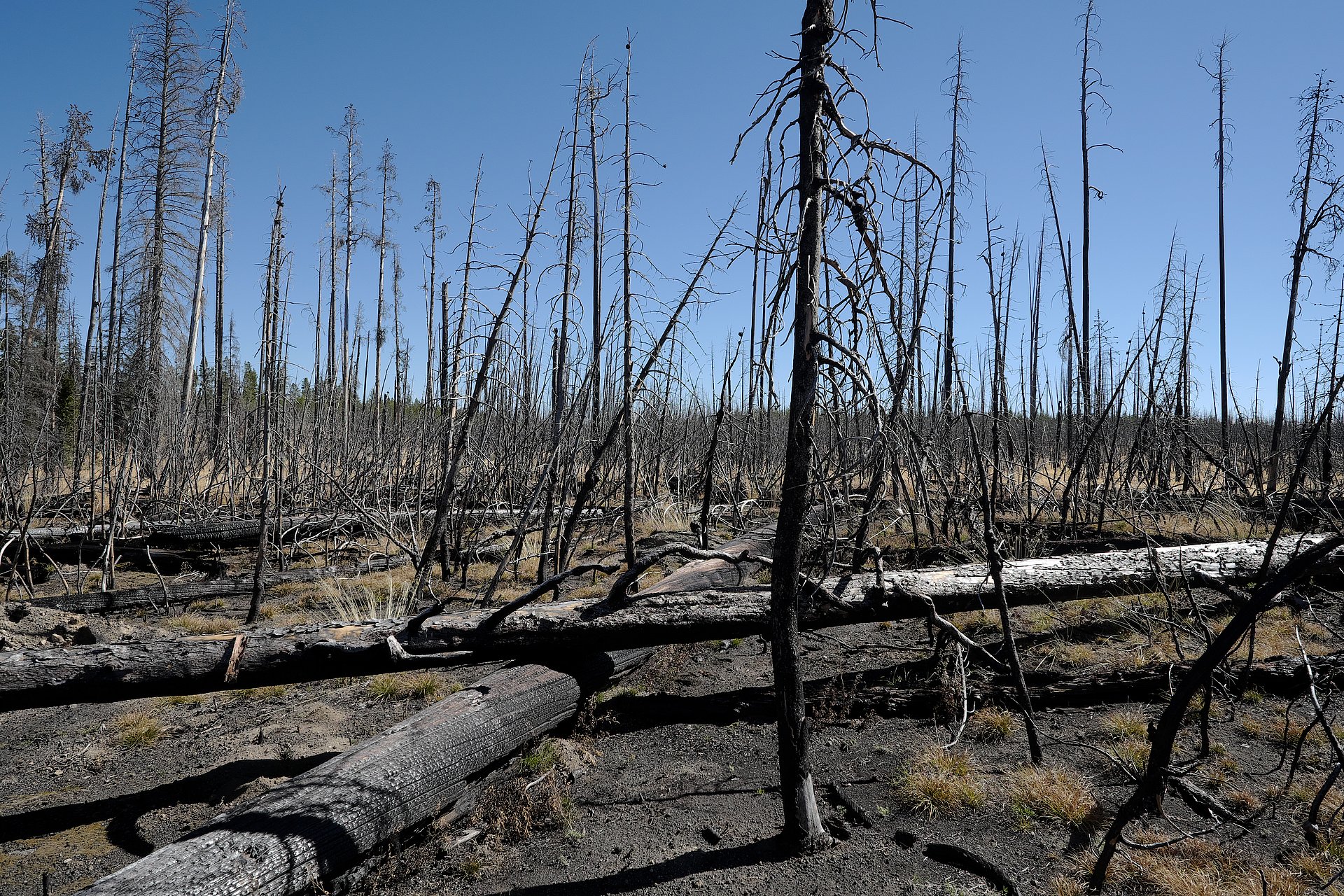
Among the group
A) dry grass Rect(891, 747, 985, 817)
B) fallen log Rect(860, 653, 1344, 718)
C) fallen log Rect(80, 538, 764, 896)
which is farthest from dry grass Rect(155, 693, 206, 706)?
dry grass Rect(891, 747, 985, 817)

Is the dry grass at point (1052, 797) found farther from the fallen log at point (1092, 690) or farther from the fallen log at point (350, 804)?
the fallen log at point (350, 804)

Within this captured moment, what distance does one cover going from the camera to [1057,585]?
5250 millimetres

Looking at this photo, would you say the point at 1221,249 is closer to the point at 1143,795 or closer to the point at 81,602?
the point at 1143,795

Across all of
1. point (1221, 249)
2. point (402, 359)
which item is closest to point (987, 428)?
point (1221, 249)

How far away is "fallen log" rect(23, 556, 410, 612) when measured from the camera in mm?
6855

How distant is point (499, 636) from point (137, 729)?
2.35 meters

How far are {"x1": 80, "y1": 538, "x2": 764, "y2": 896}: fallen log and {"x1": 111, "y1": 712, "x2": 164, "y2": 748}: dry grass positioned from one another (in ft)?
6.55

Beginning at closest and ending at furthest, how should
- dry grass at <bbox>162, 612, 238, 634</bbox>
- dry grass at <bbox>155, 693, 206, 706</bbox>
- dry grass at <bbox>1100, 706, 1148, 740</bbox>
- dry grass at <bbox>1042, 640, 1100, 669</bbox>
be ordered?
dry grass at <bbox>1100, 706, 1148, 740</bbox>, dry grass at <bbox>155, 693, 206, 706</bbox>, dry grass at <bbox>1042, 640, 1100, 669</bbox>, dry grass at <bbox>162, 612, 238, 634</bbox>

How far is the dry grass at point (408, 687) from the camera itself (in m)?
4.95

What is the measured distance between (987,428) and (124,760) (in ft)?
67.9

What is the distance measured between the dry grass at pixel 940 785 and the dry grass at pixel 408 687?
295cm

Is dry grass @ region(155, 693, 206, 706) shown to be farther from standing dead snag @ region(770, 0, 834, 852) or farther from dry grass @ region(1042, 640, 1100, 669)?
dry grass @ region(1042, 640, 1100, 669)

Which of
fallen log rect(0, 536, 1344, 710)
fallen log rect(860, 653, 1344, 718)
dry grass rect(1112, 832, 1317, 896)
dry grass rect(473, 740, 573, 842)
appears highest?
fallen log rect(0, 536, 1344, 710)

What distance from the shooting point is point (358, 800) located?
2.86 meters
